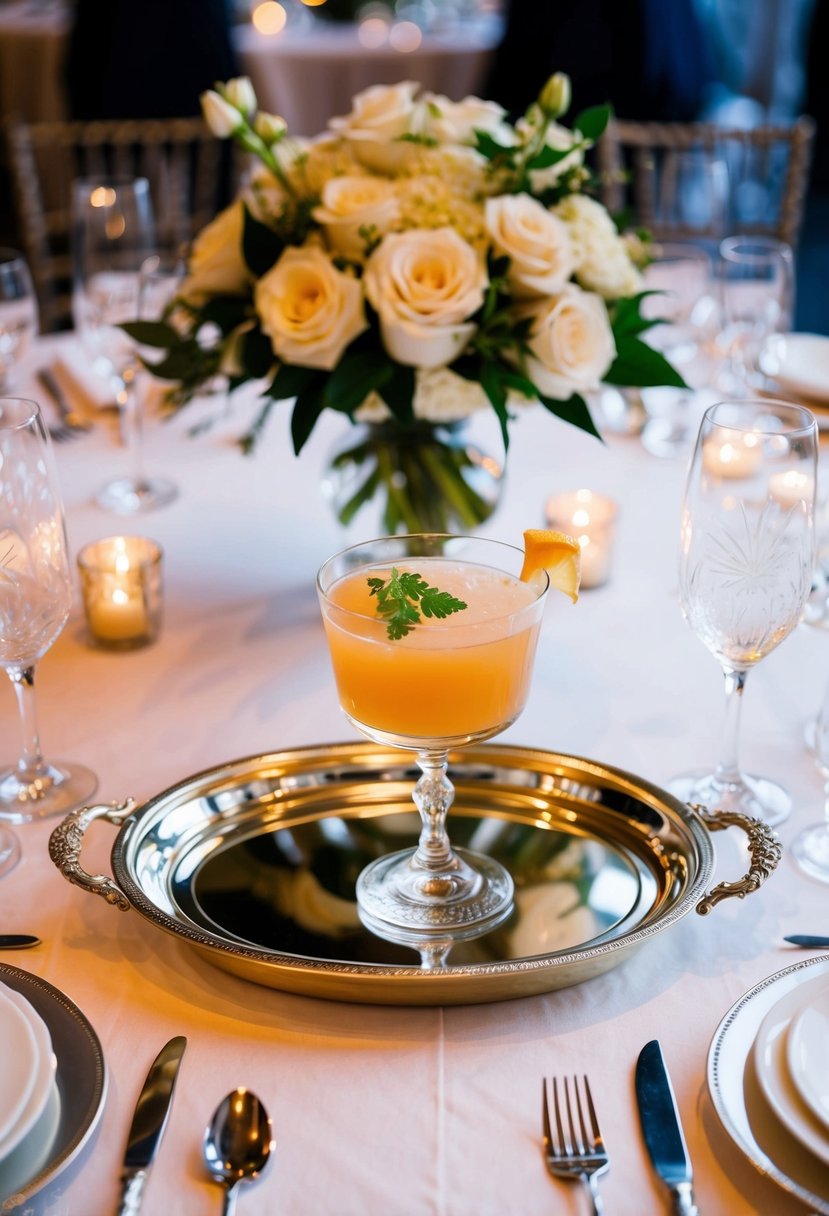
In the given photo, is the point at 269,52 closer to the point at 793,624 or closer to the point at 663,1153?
the point at 793,624

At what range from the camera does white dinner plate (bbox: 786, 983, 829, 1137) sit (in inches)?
28.5

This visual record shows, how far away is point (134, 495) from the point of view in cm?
174

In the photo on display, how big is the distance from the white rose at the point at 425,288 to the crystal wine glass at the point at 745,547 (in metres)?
0.29

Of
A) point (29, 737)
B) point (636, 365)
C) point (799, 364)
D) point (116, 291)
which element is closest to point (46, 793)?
point (29, 737)

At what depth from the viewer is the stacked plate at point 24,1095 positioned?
72 cm

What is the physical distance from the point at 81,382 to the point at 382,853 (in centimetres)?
127

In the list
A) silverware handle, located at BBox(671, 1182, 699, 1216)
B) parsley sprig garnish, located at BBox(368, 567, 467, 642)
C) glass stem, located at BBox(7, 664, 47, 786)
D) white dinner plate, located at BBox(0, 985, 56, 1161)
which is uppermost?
parsley sprig garnish, located at BBox(368, 567, 467, 642)

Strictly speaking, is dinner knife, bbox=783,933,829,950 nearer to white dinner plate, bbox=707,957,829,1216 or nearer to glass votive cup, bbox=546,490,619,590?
white dinner plate, bbox=707,957,829,1216

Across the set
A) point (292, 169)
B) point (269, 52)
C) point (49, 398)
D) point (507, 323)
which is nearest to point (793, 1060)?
point (507, 323)

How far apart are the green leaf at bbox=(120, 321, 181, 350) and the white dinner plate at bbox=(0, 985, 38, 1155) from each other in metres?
0.83

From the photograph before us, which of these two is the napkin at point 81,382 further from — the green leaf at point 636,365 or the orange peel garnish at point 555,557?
the orange peel garnish at point 555,557

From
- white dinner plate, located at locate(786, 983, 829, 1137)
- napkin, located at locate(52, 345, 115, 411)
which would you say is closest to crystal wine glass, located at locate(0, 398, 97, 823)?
white dinner plate, located at locate(786, 983, 829, 1137)

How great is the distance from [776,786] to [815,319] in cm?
468

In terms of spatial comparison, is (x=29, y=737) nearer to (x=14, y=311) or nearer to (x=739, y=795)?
(x=739, y=795)
